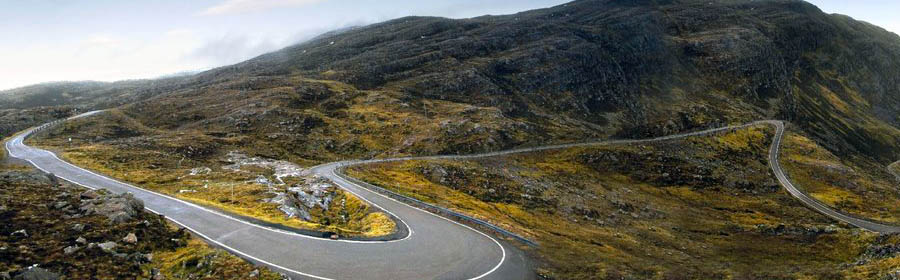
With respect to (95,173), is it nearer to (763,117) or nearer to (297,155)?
(297,155)

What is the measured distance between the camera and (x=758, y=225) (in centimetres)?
7356

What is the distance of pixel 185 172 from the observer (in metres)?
63.2

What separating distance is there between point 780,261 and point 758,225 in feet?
67.3


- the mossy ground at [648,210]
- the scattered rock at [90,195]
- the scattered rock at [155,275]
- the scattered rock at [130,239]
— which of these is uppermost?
the scattered rock at [90,195]

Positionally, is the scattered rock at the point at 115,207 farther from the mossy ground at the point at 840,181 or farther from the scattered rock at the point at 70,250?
the mossy ground at the point at 840,181

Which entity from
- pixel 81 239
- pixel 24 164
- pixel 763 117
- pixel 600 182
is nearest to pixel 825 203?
pixel 600 182

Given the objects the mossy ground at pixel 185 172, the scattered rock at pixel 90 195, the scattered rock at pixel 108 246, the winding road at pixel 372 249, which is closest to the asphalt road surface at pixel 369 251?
the winding road at pixel 372 249

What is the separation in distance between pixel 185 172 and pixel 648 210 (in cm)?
7700

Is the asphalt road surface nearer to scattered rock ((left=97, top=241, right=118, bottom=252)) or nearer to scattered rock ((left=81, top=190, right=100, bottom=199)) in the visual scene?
scattered rock ((left=81, top=190, right=100, bottom=199))

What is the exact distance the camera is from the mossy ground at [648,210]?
39.6 m

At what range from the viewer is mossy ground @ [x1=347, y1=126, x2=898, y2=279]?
39594 mm

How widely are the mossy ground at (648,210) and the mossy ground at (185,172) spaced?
12.2 metres

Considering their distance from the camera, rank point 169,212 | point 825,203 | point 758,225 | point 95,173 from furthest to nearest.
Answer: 1. point 825,203
2. point 758,225
3. point 95,173
4. point 169,212

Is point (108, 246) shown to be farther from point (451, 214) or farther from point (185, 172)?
point (185, 172)
